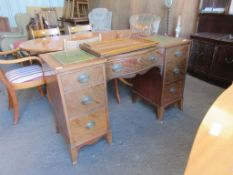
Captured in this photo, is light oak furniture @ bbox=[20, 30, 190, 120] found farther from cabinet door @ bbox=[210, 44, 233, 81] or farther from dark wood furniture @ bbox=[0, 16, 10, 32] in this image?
A: dark wood furniture @ bbox=[0, 16, 10, 32]

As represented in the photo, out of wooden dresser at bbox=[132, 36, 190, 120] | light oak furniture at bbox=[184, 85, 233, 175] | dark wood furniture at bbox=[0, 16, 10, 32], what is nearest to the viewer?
light oak furniture at bbox=[184, 85, 233, 175]

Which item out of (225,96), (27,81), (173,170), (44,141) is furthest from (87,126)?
(225,96)

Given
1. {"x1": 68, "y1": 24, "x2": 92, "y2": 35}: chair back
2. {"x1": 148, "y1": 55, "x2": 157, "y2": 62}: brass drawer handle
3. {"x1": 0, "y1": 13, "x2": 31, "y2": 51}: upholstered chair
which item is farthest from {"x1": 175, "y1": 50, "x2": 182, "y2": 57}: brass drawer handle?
{"x1": 0, "y1": 13, "x2": 31, "y2": 51}: upholstered chair

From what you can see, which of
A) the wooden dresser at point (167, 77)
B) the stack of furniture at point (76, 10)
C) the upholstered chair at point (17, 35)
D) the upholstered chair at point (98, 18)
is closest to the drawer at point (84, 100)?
the wooden dresser at point (167, 77)

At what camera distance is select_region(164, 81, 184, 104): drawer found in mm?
1756

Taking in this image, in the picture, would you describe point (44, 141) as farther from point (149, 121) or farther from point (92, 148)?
point (149, 121)

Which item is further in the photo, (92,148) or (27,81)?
(27,81)

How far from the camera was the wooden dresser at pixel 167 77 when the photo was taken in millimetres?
1576

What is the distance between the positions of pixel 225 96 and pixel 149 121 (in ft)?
4.27

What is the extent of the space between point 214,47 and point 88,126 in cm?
197

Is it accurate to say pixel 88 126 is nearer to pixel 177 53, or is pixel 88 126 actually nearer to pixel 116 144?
pixel 116 144

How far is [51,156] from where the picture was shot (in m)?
1.51

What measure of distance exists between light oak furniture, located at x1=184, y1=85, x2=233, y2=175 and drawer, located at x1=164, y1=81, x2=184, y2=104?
3.79ft

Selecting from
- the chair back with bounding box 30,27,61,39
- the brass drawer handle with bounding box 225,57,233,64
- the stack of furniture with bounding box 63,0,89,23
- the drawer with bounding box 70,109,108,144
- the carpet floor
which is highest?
the stack of furniture with bounding box 63,0,89,23
